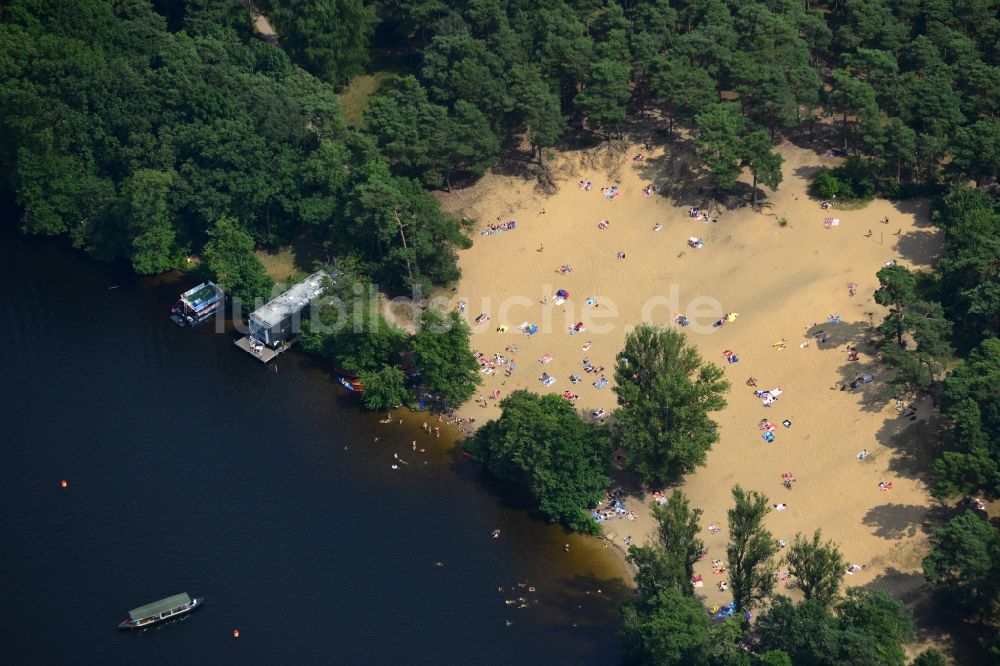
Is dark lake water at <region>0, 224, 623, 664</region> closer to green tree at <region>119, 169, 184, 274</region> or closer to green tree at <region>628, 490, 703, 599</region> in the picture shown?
green tree at <region>119, 169, 184, 274</region>

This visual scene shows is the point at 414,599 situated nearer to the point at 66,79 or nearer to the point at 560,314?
the point at 560,314

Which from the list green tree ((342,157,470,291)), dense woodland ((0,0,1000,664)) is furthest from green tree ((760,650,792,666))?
green tree ((342,157,470,291))

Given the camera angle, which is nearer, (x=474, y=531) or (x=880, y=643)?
(x=880, y=643)

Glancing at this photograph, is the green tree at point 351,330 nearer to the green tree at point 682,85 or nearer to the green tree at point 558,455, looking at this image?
the green tree at point 558,455

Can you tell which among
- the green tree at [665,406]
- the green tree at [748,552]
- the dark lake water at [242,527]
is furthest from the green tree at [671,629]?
the green tree at [665,406]

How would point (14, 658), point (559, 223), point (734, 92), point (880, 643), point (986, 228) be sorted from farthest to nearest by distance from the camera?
point (734, 92) < point (559, 223) < point (986, 228) < point (14, 658) < point (880, 643)

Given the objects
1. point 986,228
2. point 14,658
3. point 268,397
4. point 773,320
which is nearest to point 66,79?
point 268,397

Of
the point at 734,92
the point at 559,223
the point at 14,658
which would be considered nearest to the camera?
the point at 14,658
